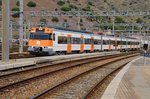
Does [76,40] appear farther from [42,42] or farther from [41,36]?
[42,42]

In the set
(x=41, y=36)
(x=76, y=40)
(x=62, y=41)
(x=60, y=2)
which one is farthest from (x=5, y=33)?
(x=60, y=2)

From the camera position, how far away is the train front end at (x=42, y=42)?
3672 centimetres

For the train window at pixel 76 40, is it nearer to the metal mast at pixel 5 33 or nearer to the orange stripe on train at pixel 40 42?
the orange stripe on train at pixel 40 42

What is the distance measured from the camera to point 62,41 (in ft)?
130

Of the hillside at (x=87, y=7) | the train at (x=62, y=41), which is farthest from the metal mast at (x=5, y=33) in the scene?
the hillside at (x=87, y=7)

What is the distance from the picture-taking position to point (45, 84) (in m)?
16.4

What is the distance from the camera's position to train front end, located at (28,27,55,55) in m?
36.7

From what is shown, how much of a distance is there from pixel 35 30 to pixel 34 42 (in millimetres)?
1206

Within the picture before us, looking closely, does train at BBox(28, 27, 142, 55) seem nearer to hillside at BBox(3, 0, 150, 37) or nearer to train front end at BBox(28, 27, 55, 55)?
train front end at BBox(28, 27, 55, 55)

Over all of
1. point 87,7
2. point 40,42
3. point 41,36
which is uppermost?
point 87,7

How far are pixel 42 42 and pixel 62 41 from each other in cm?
334

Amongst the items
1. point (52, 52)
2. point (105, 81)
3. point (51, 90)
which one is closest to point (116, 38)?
point (52, 52)

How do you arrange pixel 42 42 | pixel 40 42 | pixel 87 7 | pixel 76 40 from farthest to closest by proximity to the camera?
pixel 87 7 < pixel 76 40 < pixel 40 42 < pixel 42 42

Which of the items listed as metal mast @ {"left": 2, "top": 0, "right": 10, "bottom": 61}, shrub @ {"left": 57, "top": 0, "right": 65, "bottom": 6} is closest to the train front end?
metal mast @ {"left": 2, "top": 0, "right": 10, "bottom": 61}
